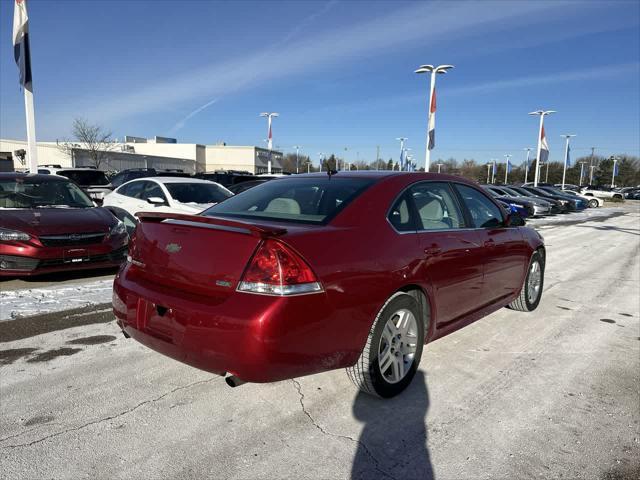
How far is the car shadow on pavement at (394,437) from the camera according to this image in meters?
2.42

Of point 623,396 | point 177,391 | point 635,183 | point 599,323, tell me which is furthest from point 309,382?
point 635,183

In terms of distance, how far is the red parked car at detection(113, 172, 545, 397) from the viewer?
2.46m

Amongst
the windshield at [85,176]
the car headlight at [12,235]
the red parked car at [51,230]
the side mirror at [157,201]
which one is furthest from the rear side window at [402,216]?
the windshield at [85,176]

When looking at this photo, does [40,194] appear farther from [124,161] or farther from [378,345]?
[124,161]

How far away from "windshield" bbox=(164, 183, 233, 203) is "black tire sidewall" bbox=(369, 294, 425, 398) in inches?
284

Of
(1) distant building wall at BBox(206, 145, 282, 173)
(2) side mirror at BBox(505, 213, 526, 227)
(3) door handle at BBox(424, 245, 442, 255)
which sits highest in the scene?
(1) distant building wall at BBox(206, 145, 282, 173)

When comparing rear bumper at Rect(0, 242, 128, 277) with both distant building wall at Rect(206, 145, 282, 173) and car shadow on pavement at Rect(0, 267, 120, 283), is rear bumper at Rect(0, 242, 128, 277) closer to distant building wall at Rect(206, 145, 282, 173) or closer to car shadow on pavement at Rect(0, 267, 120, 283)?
car shadow on pavement at Rect(0, 267, 120, 283)

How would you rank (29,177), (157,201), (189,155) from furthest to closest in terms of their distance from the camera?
(189,155)
(157,201)
(29,177)

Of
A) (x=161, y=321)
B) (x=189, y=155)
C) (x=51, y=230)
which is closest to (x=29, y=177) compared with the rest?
(x=51, y=230)

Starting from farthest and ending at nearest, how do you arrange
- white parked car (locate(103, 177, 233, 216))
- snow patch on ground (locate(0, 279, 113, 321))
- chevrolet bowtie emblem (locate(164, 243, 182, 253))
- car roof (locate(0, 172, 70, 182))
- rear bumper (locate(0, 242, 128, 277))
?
1. white parked car (locate(103, 177, 233, 216))
2. car roof (locate(0, 172, 70, 182))
3. rear bumper (locate(0, 242, 128, 277))
4. snow patch on ground (locate(0, 279, 113, 321))
5. chevrolet bowtie emblem (locate(164, 243, 182, 253))

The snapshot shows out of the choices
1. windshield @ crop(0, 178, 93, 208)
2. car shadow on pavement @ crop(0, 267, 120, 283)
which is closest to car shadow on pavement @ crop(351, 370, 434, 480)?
car shadow on pavement @ crop(0, 267, 120, 283)

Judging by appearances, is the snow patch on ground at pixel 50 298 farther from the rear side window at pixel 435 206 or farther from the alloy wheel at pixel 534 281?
the alloy wheel at pixel 534 281

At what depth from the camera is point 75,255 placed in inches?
235

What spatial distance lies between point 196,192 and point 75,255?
13.5 ft
